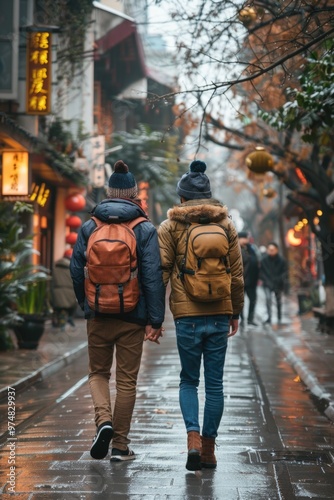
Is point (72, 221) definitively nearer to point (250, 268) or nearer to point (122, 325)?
point (250, 268)

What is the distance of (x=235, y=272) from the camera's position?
6.65 metres

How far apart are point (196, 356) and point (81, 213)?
23256 millimetres

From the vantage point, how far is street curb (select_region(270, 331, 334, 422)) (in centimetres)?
949

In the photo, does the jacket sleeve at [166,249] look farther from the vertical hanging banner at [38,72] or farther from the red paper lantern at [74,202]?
the red paper lantern at [74,202]

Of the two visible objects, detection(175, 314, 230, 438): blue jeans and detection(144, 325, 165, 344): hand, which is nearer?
detection(175, 314, 230, 438): blue jeans

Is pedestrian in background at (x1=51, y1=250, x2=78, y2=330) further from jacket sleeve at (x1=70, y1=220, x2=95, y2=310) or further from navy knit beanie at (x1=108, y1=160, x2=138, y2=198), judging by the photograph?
jacket sleeve at (x1=70, y1=220, x2=95, y2=310)

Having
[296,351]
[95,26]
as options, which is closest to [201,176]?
[296,351]

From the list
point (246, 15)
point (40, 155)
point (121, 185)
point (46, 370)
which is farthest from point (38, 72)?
point (121, 185)

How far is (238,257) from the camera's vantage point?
21.8ft

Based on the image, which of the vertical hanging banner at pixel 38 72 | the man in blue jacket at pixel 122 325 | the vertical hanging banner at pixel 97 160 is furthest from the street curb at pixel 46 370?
the vertical hanging banner at pixel 97 160

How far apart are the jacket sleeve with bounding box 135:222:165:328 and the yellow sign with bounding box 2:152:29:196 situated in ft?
36.1

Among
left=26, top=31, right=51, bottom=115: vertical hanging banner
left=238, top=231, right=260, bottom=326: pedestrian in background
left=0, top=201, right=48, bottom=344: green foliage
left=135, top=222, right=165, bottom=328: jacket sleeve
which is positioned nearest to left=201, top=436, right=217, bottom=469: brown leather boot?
left=135, top=222, right=165, bottom=328: jacket sleeve

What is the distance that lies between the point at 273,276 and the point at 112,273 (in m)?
17.2

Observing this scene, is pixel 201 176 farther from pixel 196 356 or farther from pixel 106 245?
pixel 196 356
